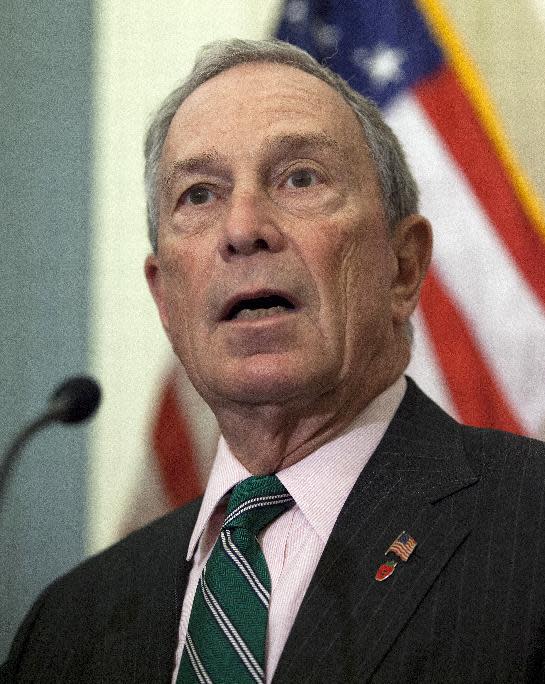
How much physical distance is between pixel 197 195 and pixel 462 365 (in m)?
0.76

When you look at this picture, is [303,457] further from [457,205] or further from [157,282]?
[457,205]

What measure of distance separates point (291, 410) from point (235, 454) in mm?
162

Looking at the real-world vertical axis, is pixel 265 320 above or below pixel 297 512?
above

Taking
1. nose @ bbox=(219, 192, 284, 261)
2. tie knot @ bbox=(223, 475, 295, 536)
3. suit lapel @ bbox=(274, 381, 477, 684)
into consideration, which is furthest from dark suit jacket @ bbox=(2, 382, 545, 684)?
nose @ bbox=(219, 192, 284, 261)

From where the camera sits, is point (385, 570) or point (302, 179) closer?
point (385, 570)

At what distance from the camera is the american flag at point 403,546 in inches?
50.4

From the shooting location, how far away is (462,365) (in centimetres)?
198

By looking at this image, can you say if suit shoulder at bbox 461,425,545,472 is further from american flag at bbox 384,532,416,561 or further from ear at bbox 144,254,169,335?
ear at bbox 144,254,169,335

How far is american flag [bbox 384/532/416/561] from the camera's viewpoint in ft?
4.20

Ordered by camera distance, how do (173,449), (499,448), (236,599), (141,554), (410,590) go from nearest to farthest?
1. (410,590)
2. (236,599)
3. (499,448)
4. (141,554)
5. (173,449)

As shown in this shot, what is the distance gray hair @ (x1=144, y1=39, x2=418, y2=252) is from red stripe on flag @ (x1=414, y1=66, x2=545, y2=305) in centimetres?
37

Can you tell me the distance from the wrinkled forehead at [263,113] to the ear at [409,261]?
0.15m

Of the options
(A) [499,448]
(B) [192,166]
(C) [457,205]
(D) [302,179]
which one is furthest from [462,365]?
Result: (B) [192,166]

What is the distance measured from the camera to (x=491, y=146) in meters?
1.98
